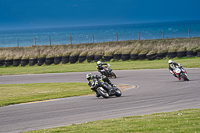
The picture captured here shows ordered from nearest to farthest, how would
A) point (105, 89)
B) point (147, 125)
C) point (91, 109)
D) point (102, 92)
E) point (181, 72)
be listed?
point (147, 125) < point (91, 109) < point (102, 92) < point (105, 89) < point (181, 72)

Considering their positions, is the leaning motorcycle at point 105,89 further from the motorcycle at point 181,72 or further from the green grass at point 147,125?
the motorcycle at point 181,72

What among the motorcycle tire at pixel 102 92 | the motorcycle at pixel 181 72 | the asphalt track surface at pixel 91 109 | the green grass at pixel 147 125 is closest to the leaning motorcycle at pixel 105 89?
the motorcycle tire at pixel 102 92

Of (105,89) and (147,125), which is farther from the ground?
(105,89)

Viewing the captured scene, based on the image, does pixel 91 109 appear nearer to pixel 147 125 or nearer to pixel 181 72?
pixel 147 125

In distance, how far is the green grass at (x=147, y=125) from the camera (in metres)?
7.72

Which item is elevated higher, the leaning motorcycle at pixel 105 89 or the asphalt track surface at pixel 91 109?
the leaning motorcycle at pixel 105 89

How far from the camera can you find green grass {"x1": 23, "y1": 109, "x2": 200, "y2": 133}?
772cm

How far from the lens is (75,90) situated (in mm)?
19047

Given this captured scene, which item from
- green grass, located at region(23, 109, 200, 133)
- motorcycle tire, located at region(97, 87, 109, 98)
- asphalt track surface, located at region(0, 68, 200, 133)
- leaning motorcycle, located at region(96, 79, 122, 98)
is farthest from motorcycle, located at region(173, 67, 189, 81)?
green grass, located at region(23, 109, 200, 133)

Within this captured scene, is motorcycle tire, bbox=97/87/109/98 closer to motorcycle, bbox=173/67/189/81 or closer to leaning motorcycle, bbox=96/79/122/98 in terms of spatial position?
leaning motorcycle, bbox=96/79/122/98

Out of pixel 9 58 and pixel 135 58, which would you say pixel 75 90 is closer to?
pixel 135 58

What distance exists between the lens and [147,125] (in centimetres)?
831

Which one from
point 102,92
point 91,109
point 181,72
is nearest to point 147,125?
point 91,109

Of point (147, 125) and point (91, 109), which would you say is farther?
point (91, 109)
